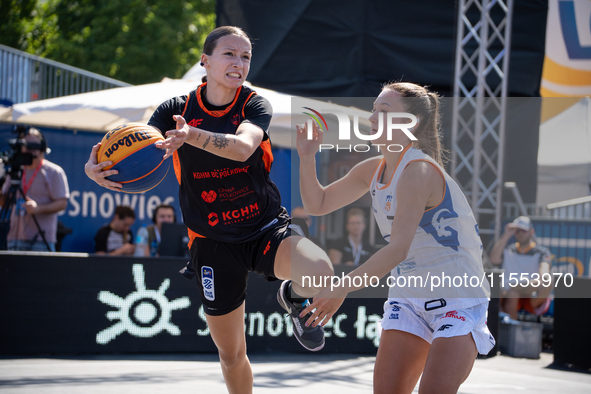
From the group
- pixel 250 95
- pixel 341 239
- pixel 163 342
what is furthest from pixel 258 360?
pixel 250 95

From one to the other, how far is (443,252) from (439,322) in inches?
13.0

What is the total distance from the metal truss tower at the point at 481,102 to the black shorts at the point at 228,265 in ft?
18.5

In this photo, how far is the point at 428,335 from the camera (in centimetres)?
295

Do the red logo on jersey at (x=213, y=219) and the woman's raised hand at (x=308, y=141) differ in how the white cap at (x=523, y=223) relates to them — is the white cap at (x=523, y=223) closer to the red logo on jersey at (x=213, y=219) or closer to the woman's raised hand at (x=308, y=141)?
the woman's raised hand at (x=308, y=141)

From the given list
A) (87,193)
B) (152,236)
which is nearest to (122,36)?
(87,193)

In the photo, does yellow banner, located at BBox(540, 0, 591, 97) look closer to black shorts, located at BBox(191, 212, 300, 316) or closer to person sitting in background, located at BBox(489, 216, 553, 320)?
person sitting in background, located at BBox(489, 216, 553, 320)

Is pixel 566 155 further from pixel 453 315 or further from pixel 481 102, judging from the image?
pixel 453 315

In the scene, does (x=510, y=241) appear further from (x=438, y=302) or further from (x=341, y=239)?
(x=438, y=302)

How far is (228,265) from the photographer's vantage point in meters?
3.50

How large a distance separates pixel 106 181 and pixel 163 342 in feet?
12.6

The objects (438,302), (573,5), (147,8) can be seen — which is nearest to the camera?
(438,302)

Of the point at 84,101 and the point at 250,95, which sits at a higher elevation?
the point at 84,101

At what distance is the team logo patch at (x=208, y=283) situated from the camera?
348cm

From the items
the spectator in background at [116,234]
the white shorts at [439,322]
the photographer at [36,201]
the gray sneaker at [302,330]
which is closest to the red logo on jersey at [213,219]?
the gray sneaker at [302,330]
